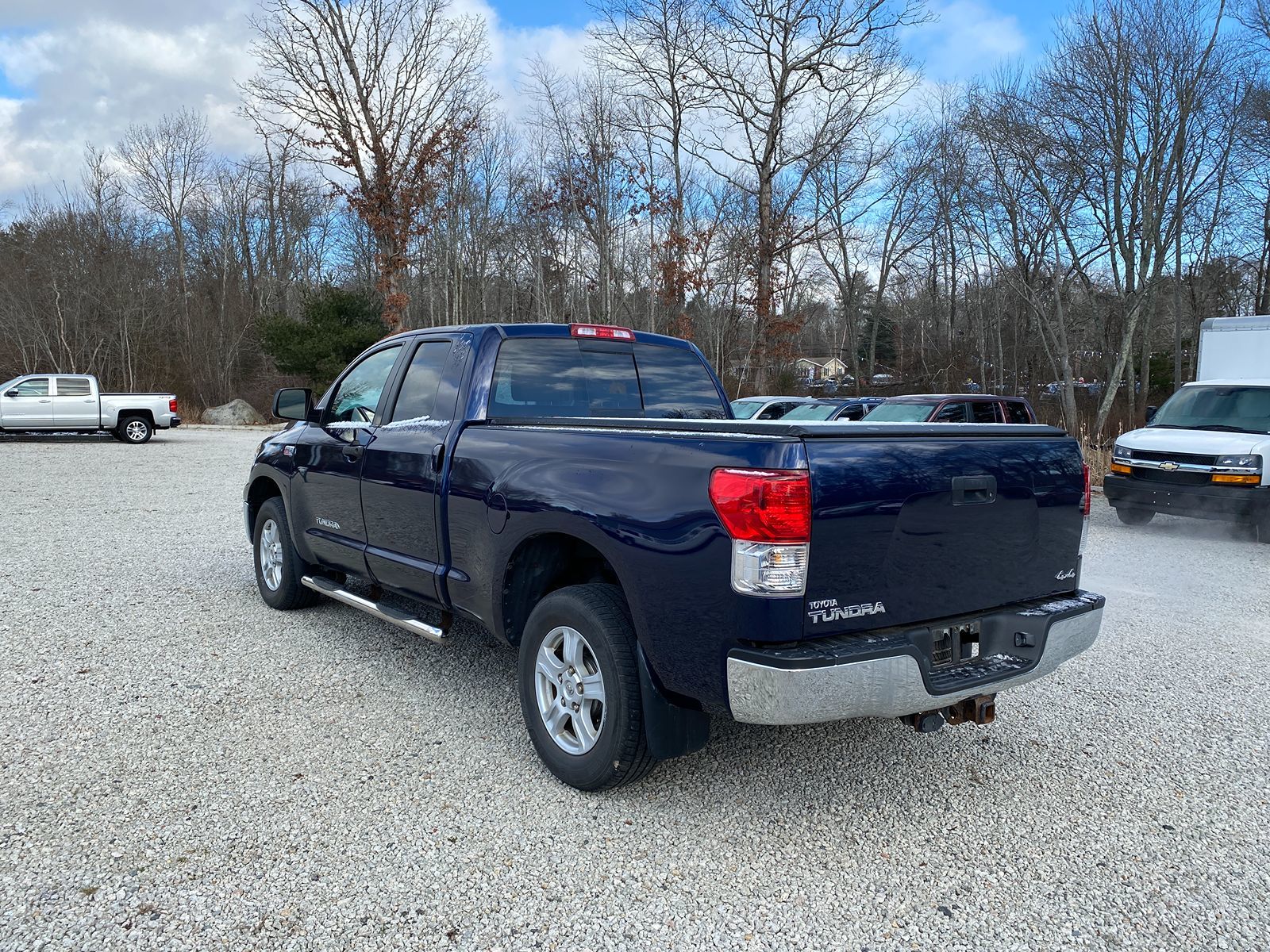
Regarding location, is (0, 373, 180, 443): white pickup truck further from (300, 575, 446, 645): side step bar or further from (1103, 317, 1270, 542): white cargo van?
(1103, 317, 1270, 542): white cargo van

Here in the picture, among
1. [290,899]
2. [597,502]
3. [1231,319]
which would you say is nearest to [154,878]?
[290,899]

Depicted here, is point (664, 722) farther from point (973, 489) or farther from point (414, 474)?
point (414, 474)

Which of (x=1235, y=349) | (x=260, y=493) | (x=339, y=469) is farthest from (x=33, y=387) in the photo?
(x=1235, y=349)

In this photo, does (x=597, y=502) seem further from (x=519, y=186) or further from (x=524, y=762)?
(x=519, y=186)

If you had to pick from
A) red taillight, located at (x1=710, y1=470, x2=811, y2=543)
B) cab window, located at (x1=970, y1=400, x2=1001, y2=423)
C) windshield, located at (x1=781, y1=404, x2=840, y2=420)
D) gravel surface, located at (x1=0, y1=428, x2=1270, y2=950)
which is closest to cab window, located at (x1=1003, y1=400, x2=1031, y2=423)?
cab window, located at (x1=970, y1=400, x2=1001, y2=423)

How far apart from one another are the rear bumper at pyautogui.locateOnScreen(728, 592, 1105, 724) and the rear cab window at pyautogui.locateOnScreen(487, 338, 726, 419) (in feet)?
6.89

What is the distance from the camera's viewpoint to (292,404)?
18.3ft

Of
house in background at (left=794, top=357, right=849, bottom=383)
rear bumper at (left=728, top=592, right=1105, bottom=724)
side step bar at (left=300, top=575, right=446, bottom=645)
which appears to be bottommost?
side step bar at (left=300, top=575, right=446, bottom=645)

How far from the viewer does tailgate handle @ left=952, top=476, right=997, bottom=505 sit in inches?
122

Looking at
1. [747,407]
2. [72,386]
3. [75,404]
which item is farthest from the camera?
Answer: [72,386]

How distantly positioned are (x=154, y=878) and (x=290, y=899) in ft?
1.62

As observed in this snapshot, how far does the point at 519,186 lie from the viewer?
116ft

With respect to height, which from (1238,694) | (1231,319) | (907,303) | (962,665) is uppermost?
(907,303)

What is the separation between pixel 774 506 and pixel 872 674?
0.66 m
